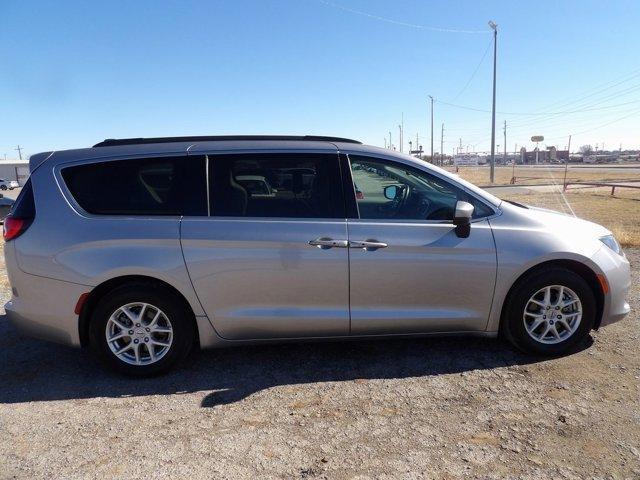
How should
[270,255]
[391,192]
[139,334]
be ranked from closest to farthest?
1. [270,255]
2. [139,334]
3. [391,192]

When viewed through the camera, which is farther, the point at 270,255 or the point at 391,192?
the point at 391,192

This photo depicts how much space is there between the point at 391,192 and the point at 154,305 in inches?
79.6

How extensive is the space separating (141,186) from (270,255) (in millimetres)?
1126

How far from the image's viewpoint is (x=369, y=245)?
11.4 feet

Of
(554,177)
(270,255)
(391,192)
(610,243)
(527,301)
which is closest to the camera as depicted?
(270,255)

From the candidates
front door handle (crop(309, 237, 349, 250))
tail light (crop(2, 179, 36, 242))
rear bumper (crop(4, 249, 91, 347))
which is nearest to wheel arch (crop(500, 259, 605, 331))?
front door handle (crop(309, 237, 349, 250))

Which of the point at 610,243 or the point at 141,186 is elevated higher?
the point at 141,186

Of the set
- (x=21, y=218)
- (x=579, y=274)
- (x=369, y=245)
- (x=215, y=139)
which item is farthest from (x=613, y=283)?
A: (x=21, y=218)

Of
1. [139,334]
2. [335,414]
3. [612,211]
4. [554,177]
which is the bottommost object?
[335,414]

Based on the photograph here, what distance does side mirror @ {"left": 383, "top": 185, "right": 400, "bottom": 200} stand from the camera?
12.4 feet

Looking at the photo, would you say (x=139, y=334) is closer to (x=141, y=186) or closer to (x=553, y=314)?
(x=141, y=186)

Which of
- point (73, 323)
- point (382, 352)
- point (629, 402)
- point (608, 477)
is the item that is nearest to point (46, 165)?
point (73, 323)

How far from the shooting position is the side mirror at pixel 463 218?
345 cm

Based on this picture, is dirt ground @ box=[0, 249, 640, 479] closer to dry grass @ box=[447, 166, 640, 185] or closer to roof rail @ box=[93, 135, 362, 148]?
roof rail @ box=[93, 135, 362, 148]
